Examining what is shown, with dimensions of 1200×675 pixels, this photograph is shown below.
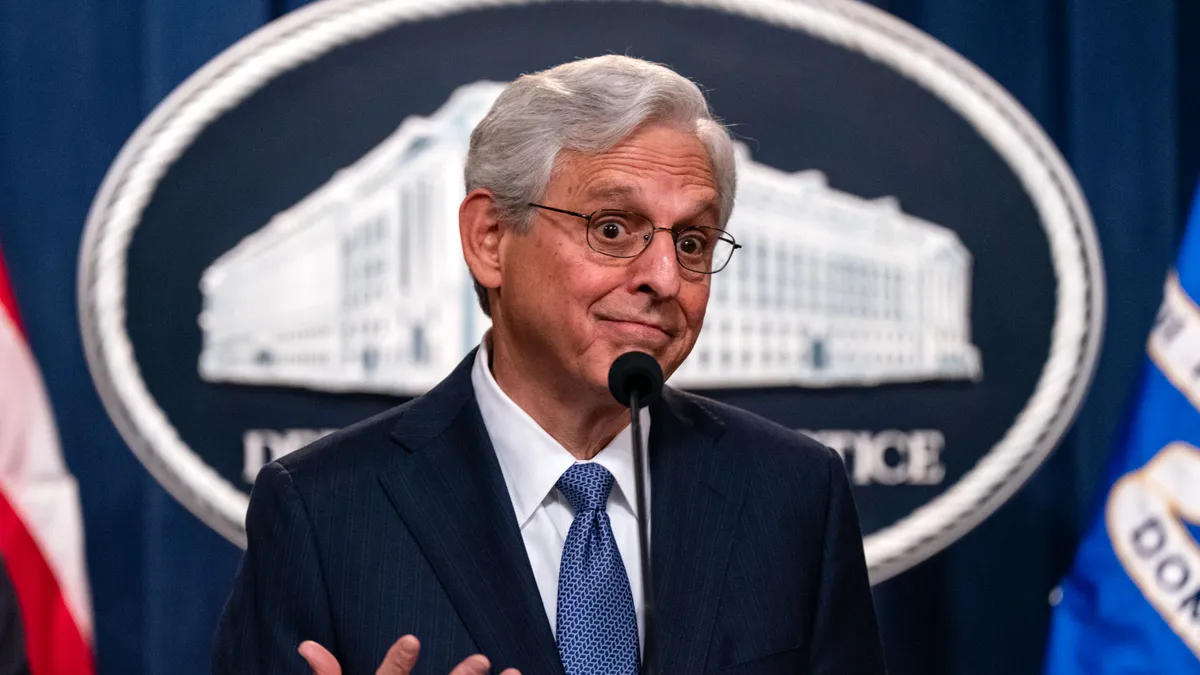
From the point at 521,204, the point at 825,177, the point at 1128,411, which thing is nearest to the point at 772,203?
the point at 825,177

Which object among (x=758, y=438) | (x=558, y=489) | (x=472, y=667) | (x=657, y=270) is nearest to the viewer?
(x=472, y=667)

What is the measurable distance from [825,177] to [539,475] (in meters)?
0.90

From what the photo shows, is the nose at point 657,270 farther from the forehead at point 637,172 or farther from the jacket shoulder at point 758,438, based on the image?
the jacket shoulder at point 758,438

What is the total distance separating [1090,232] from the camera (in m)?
1.95

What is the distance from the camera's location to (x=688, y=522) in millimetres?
1350

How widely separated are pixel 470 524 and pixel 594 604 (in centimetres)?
15

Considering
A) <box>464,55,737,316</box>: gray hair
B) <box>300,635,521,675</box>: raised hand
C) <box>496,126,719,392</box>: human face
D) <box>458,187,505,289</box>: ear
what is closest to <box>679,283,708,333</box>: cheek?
<box>496,126,719,392</box>: human face

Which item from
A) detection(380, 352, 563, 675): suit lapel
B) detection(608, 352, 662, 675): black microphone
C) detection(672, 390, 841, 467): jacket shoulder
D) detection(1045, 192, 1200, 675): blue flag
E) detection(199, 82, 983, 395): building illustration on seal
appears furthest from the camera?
detection(199, 82, 983, 395): building illustration on seal

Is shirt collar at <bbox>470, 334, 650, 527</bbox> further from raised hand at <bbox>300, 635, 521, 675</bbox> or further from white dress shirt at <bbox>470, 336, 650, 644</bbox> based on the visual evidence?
raised hand at <bbox>300, 635, 521, 675</bbox>

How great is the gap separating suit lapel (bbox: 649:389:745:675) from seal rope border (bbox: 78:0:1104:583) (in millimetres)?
634

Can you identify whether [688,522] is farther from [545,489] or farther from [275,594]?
[275,594]

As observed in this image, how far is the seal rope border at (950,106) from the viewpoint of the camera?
187 centimetres

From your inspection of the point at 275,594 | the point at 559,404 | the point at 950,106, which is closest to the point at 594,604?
the point at 559,404

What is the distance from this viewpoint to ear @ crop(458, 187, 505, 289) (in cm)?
134
